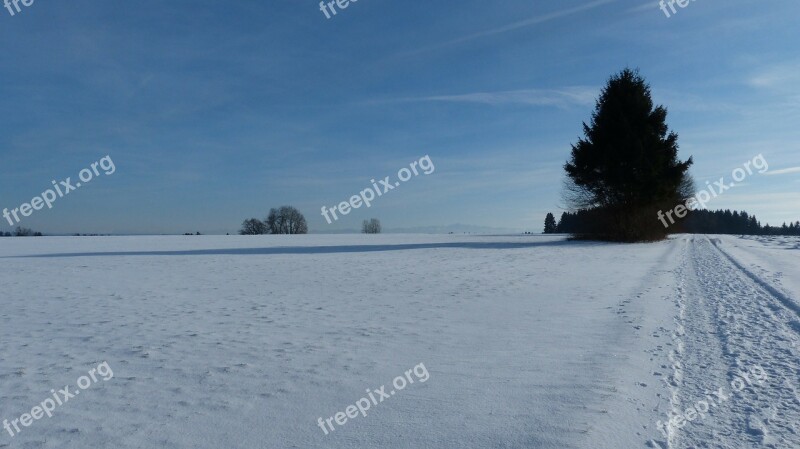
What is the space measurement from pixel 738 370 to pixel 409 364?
11.7 ft

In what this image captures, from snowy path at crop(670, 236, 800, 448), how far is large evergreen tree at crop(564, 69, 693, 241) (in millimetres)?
24245

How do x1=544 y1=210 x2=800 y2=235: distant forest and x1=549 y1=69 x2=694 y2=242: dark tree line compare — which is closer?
x1=549 y1=69 x2=694 y2=242: dark tree line

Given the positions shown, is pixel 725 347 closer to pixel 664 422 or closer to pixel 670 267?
pixel 664 422

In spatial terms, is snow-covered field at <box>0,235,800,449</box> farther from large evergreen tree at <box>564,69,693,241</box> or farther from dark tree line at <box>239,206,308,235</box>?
dark tree line at <box>239,206,308,235</box>

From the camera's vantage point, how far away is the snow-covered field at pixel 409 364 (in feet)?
13.9

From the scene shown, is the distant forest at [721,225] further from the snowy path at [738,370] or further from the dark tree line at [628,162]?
the snowy path at [738,370]

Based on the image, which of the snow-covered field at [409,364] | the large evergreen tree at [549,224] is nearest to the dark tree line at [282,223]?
the large evergreen tree at [549,224]

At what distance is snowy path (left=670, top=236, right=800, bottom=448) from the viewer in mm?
4045

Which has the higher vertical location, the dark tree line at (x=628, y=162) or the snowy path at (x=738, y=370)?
the dark tree line at (x=628, y=162)

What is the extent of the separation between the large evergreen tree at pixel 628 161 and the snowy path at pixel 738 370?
24.2 m

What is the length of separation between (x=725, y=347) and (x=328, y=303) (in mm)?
6899

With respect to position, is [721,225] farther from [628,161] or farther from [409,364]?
[409,364]

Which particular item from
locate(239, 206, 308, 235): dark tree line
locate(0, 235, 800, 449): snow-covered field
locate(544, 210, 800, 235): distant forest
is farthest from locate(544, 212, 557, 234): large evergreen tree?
locate(0, 235, 800, 449): snow-covered field

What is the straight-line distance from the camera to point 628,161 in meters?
33.1
